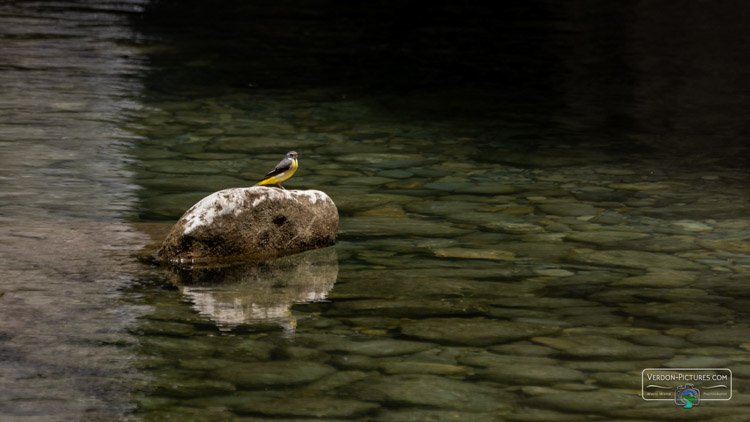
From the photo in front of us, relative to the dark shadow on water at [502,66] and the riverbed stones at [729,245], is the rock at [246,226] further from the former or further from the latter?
the dark shadow on water at [502,66]

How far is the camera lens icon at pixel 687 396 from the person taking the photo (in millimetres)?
3959

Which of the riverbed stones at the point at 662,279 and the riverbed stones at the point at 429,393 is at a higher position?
the riverbed stones at the point at 662,279

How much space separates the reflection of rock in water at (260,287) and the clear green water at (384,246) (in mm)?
16

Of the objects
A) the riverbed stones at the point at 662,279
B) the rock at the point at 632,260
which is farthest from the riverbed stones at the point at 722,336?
the rock at the point at 632,260

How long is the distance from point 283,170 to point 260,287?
Answer: 96 centimetres

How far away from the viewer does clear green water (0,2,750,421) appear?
4098 millimetres

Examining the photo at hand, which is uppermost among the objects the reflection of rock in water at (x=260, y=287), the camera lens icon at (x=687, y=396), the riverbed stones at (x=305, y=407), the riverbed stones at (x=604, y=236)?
the camera lens icon at (x=687, y=396)

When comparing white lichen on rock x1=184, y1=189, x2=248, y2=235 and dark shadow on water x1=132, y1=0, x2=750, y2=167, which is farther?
dark shadow on water x1=132, y1=0, x2=750, y2=167

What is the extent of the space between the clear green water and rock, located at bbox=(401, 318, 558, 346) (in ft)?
0.04

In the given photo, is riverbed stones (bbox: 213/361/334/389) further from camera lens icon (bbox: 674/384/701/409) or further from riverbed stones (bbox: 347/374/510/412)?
camera lens icon (bbox: 674/384/701/409)

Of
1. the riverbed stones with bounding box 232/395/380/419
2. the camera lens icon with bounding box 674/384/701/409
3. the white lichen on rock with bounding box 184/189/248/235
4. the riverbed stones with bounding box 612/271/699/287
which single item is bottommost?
the riverbed stones with bounding box 232/395/380/419

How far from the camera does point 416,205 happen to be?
22.6ft

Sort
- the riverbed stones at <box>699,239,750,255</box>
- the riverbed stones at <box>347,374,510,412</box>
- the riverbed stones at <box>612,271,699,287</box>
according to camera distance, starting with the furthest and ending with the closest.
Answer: the riverbed stones at <box>699,239,750,255</box> → the riverbed stones at <box>612,271,699,287</box> → the riverbed stones at <box>347,374,510,412</box>

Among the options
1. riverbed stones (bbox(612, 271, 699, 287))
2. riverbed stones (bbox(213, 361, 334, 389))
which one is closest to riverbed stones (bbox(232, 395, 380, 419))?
riverbed stones (bbox(213, 361, 334, 389))
